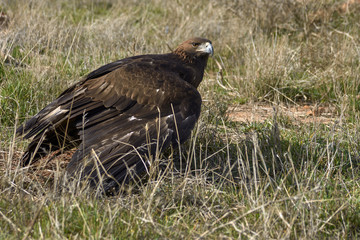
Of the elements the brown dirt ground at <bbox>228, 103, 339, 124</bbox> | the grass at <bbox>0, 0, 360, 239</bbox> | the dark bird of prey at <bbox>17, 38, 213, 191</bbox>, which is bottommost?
the brown dirt ground at <bbox>228, 103, 339, 124</bbox>

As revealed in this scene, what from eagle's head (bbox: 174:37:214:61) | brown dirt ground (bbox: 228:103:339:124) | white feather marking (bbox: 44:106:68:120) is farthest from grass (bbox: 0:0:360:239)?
eagle's head (bbox: 174:37:214:61)

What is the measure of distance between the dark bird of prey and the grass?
0.53ft

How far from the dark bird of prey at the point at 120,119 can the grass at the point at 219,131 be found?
0.53 feet

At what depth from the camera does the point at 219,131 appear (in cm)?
529

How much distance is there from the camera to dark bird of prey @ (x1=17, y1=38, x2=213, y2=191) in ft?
12.7

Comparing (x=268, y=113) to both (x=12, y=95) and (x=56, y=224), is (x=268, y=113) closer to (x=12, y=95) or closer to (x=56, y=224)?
(x=12, y=95)

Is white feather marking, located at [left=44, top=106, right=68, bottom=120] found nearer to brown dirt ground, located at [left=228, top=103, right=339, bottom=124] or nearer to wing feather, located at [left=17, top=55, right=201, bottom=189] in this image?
wing feather, located at [left=17, top=55, right=201, bottom=189]

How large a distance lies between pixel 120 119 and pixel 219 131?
1.31 meters

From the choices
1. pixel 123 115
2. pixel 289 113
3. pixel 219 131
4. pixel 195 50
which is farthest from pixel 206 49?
pixel 123 115

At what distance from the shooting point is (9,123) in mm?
5180

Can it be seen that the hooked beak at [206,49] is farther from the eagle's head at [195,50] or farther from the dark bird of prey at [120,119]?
the dark bird of prey at [120,119]

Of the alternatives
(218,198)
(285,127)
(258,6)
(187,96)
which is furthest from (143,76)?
(258,6)

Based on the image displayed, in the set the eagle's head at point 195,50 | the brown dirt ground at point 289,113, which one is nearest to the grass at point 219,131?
the brown dirt ground at point 289,113

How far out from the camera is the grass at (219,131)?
3.27 metres
